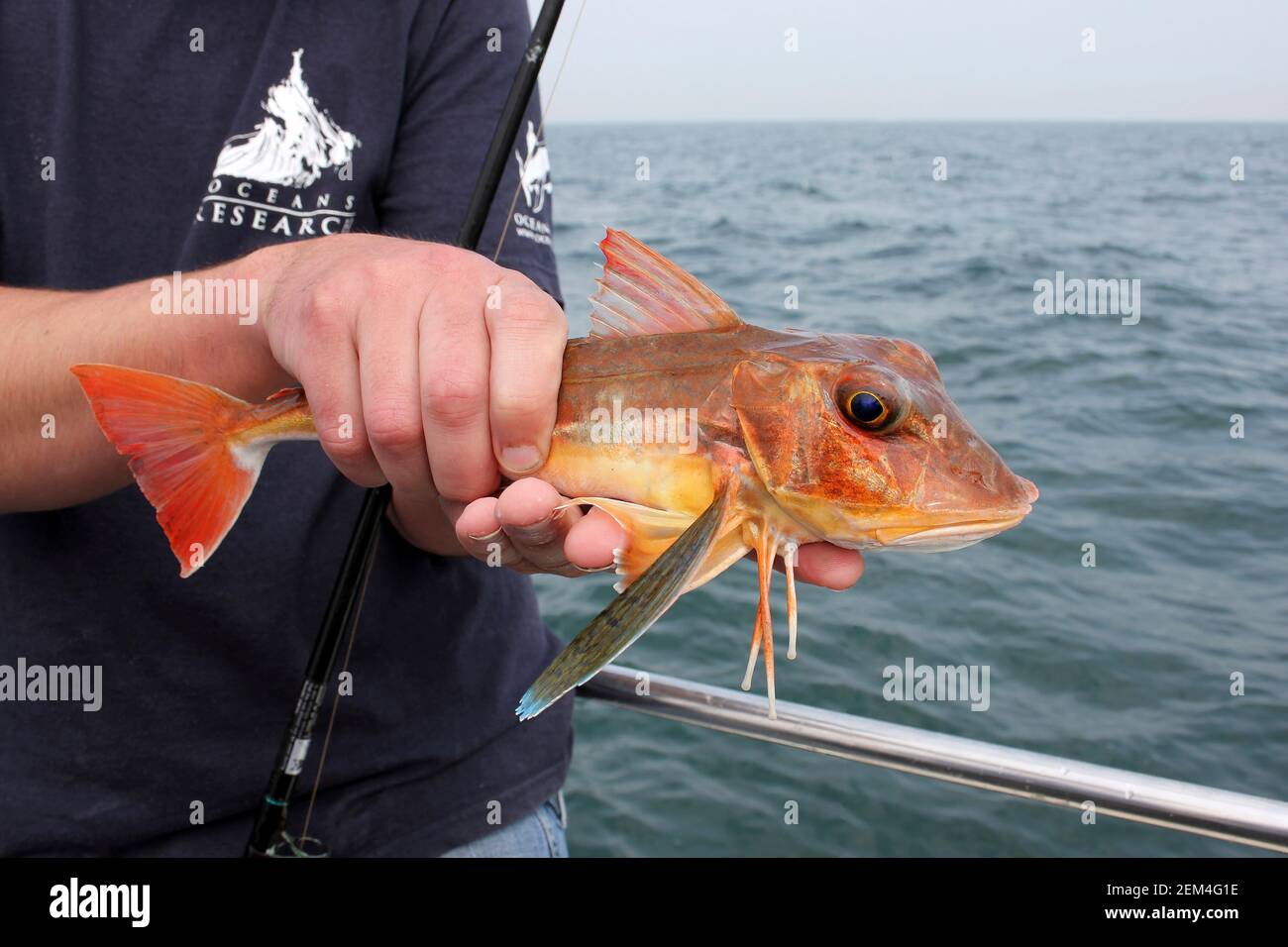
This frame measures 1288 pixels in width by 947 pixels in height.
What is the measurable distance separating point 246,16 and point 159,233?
1.85 feet

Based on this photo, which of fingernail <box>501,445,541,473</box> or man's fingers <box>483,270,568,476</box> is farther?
fingernail <box>501,445,541,473</box>

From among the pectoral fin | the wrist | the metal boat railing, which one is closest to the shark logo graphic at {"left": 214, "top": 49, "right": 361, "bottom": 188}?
the wrist

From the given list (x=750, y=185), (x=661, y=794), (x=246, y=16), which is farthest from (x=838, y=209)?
(x=246, y=16)

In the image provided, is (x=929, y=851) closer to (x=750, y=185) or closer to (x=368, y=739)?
(x=368, y=739)

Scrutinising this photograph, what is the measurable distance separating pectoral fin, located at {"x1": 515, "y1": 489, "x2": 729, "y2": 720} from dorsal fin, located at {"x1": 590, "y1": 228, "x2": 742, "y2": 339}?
49cm

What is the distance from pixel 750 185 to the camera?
29469 millimetres

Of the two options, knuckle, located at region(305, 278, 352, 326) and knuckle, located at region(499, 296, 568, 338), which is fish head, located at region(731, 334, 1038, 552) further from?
knuckle, located at region(305, 278, 352, 326)

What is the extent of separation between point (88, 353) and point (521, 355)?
2.63 ft

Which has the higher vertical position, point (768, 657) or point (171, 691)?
point (768, 657)

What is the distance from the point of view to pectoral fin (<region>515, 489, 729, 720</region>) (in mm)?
1403

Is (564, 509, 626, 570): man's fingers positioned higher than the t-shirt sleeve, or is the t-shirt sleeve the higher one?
the t-shirt sleeve

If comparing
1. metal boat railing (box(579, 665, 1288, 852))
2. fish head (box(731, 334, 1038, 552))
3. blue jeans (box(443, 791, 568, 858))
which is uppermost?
fish head (box(731, 334, 1038, 552))

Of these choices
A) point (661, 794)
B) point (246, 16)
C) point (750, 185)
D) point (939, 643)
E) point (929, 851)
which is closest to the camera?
point (246, 16)

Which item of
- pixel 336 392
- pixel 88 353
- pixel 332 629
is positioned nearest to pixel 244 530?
pixel 332 629
